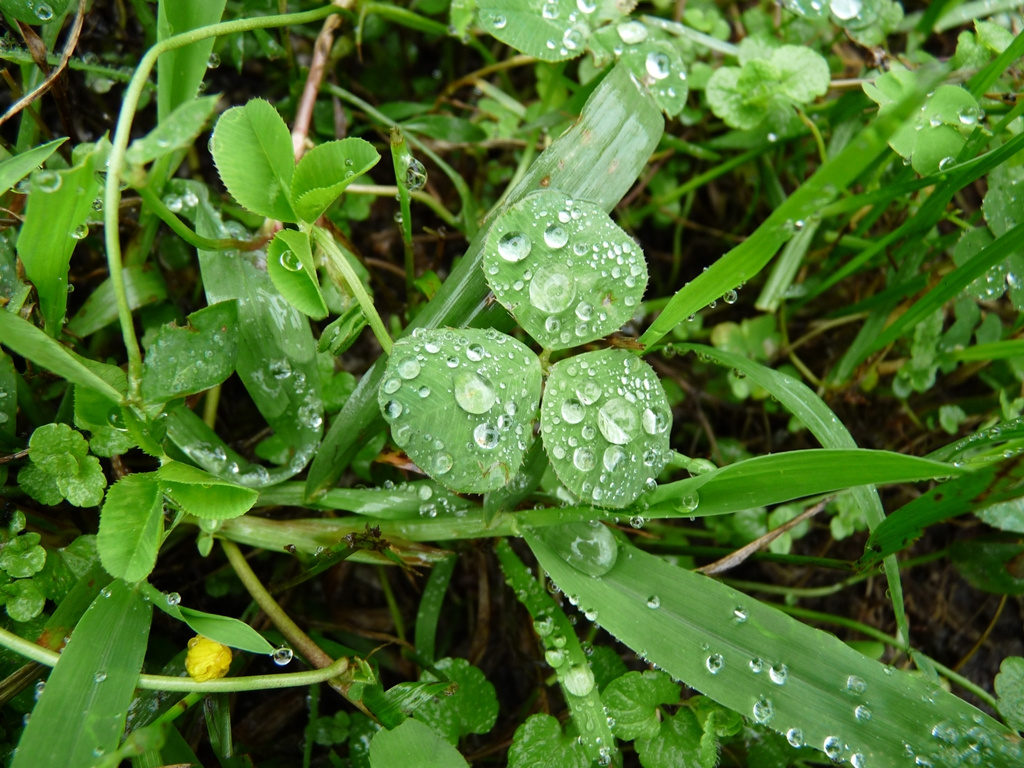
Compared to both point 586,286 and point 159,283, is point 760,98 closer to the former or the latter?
point 586,286

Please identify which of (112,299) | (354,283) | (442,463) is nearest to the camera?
(442,463)

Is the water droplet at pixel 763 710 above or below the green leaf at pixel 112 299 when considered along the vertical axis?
below

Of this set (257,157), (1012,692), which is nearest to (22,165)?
(257,157)

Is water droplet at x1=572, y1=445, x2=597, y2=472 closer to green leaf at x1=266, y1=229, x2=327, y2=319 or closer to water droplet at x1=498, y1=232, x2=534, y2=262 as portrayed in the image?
water droplet at x1=498, y1=232, x2=534, y2=262

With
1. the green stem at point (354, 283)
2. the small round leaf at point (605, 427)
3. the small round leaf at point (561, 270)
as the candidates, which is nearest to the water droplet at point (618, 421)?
the small round leaf at point (605, 427)

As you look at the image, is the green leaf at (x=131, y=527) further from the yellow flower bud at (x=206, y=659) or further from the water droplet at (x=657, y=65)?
the water droplet at (x=657, y=65)

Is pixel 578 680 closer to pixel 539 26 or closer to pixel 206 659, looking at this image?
pixel 206 659

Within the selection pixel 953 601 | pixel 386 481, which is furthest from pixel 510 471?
pixel 953 601
